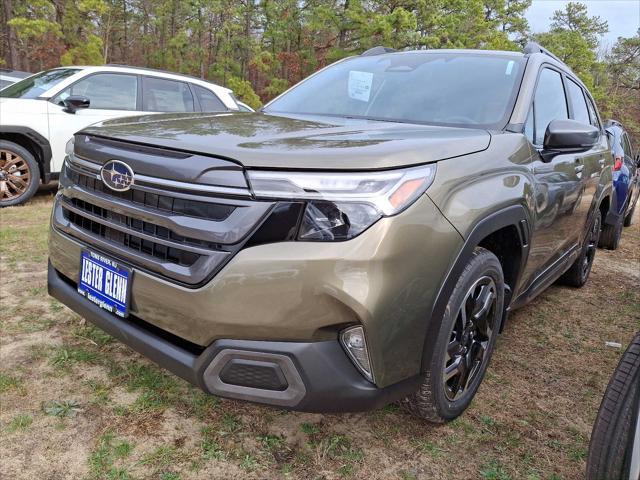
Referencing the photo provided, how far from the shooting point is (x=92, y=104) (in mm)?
6113

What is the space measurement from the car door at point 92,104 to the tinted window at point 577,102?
4.79 meters

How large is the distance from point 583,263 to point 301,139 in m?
3.35

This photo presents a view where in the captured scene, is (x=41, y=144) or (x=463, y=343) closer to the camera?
(x=463, y=343)

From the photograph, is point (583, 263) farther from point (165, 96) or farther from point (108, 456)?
point (165, 96)

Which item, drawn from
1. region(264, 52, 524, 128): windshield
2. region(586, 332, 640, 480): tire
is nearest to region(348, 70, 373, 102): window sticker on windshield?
region(264, 52, 524, 128): windshield

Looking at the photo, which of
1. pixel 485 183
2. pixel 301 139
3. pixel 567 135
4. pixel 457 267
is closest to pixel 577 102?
pixel 567 135

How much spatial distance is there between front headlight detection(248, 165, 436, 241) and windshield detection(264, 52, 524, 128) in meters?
1.04

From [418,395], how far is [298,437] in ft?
1.72

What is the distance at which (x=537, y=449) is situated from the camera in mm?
2113

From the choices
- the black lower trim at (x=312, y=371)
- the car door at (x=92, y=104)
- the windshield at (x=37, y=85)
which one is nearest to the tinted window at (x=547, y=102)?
the black lower trim at (x=312, y=371)

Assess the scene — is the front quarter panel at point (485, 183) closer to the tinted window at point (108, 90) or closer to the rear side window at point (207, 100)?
the rear side window at point (207, 100)

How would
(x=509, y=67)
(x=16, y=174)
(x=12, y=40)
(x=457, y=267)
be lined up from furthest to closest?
1. (x=12, y=40)
2. (x=16, y=174)
3. (x=509, y=67)
4. (x=457, y=267)

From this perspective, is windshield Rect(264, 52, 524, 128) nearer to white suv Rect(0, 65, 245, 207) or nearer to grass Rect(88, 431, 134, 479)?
grass Rect(88, 431, 134, 479)

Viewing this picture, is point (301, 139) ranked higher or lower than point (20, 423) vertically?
higher
